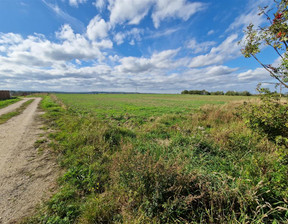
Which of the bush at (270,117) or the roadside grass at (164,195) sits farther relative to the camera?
the bush at (270,117)

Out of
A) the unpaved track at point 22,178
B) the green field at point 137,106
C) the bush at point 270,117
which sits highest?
the bush at point 270,117

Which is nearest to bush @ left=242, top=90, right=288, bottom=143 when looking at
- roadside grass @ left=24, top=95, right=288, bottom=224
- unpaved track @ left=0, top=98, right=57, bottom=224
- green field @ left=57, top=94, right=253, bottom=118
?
roadside grass @ left=24, top=95, right=288, bottom=224

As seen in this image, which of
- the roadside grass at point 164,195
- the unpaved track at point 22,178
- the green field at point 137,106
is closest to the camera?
the roadside grass at point 164,195

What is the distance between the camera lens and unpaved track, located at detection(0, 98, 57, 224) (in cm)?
265

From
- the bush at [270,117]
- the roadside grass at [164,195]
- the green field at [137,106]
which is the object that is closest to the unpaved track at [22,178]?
the roadside grass at [164,195]

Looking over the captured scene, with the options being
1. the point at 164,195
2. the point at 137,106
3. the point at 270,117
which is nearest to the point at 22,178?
the point at 164,195

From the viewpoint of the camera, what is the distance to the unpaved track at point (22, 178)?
2646 millimetres

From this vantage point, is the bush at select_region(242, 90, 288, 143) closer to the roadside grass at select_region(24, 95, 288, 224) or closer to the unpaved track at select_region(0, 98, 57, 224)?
the roadside grass at select_region(24, 95, 288, 224)

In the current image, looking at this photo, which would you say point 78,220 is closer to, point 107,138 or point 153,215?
point 153,215

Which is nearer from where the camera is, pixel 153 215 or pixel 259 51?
pixel 153 215

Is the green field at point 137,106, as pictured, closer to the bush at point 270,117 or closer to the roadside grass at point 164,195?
the bush at point 270,117

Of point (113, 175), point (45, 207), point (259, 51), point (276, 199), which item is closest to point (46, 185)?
point (45, 207)

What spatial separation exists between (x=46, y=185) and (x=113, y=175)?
196 centimetres

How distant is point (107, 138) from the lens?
6.07 metres
